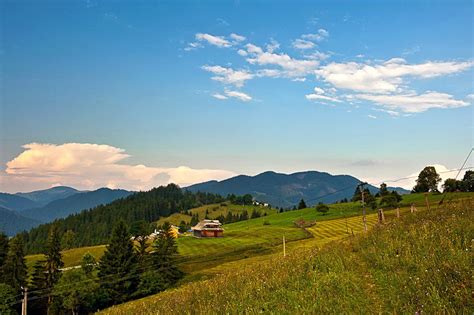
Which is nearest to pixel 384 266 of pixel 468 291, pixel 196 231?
pixel 468 291

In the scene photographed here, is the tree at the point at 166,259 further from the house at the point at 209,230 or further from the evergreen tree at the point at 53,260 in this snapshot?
the house at the point at 209,230

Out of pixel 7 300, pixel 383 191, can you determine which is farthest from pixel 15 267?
pixel 383 191

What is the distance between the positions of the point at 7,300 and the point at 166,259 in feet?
102

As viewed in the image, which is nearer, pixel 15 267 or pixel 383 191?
pixel 15 267

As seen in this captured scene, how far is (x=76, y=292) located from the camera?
245 feet

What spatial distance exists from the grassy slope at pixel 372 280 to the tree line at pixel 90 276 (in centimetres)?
7095

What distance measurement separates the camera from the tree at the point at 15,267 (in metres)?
82.6

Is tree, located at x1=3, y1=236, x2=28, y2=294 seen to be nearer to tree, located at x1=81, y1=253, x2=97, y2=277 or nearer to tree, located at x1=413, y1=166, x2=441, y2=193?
tree, located at x1=81, y1=253, x2=97, y2=277

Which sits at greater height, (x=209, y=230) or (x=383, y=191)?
(x=383, y=191)

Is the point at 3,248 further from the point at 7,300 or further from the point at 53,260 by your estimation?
the point at 7,300

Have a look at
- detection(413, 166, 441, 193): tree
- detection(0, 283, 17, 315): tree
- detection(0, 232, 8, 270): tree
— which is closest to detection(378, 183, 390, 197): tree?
detection(413, 166, 441, 193): tree

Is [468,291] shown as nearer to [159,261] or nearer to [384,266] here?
[384,266]

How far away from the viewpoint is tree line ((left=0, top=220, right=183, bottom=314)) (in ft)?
246

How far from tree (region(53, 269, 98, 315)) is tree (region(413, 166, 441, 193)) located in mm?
126237
